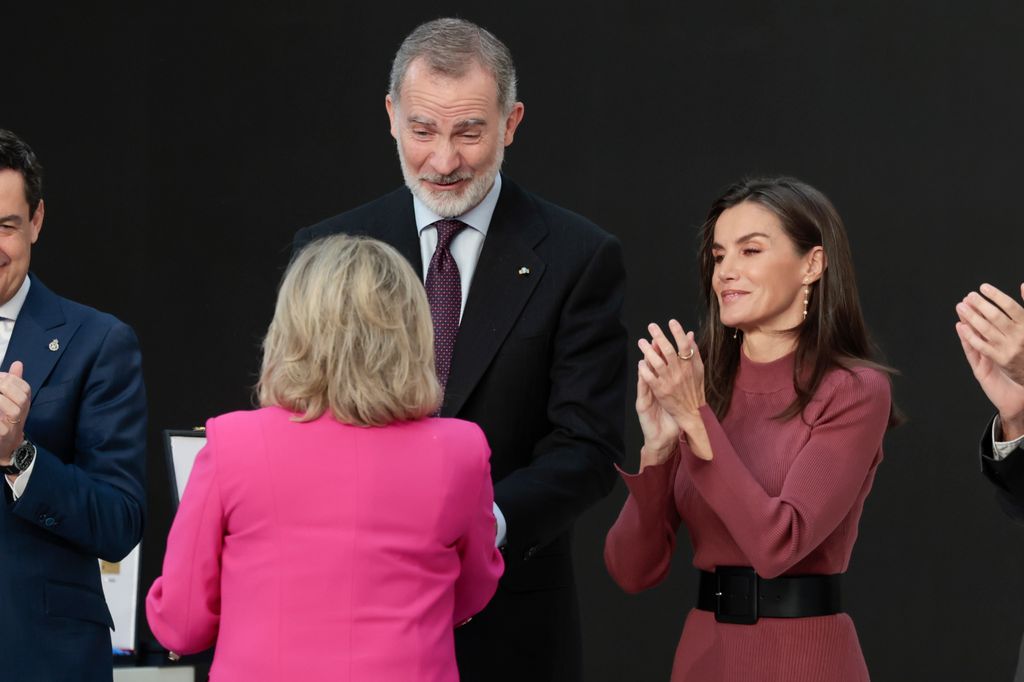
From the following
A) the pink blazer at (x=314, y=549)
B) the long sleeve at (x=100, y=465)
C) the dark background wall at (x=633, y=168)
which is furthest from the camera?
the dark background wall at (x=633, y=168)

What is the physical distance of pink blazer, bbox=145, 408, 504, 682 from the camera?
6.77 feet

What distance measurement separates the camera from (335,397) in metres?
2.09

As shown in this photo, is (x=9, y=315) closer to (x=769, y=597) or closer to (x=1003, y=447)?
(x=769, y=597)

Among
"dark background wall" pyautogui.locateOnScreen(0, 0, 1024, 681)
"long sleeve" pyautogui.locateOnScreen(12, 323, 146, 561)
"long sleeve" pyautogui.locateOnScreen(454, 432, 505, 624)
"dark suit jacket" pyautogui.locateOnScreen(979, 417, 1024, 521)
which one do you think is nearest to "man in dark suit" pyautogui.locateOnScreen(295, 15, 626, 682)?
"long sleeve" pyautogui.locateOnScreen(454, 432, 505, 624)

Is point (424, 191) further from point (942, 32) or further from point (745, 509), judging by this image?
point (942, 32)

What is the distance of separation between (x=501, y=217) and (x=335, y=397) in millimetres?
928

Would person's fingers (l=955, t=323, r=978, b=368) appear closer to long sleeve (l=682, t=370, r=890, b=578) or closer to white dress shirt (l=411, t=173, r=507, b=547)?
long sleeve (l=682, t=370, r=890, b=578)

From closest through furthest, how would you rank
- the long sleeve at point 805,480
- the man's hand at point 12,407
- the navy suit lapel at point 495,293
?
the man's hand at point 12,407 → the long sleeve at point 805,480 → the navy suit lapel at point 495,293

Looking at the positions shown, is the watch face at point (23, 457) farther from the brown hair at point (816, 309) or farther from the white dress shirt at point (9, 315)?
the brown hair at point (816, 309)

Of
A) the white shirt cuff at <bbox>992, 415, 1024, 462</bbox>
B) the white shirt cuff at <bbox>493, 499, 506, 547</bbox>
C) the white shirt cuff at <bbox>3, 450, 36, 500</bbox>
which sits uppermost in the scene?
the white shirt cuff at <bbox>992, 415, 1024, 462</bbox>

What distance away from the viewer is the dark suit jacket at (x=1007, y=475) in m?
2.51

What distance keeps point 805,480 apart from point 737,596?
0.24 m

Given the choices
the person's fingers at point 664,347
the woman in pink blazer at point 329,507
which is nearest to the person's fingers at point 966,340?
the person's fingers at point 664,347

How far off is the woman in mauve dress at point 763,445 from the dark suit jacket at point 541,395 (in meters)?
0.12
